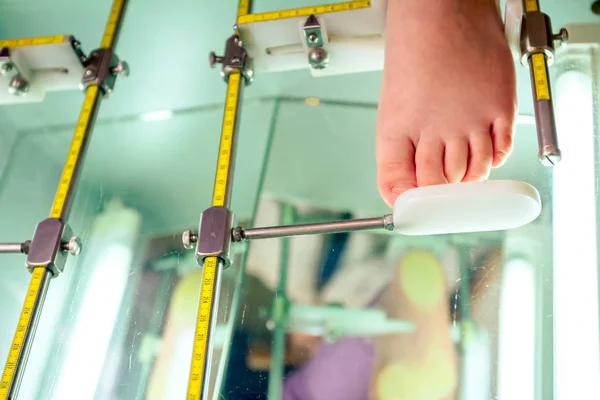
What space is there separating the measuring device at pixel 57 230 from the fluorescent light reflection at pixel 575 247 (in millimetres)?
800

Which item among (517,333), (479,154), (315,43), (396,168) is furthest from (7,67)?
(517,333)

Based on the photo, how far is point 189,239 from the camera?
1.08m

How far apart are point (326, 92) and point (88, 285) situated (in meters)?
0.62

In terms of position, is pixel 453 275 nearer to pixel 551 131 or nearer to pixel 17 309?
pixel 551 131

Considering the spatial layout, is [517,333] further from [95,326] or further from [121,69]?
[121,69]

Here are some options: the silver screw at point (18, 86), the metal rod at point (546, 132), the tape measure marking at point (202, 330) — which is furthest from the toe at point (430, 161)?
the silver screw at point (18, 86)

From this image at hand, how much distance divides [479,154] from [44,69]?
0.95 meters

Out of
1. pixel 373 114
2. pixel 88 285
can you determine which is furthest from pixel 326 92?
pixel 88 285

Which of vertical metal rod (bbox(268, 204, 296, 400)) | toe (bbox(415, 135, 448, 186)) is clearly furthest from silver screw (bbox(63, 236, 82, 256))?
toe (bbox(415, 135, 448, 186))

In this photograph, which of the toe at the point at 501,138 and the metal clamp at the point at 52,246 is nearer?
the toe at the point at 501,138

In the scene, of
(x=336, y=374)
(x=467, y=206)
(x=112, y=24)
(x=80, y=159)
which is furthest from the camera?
(x=112, y=24)

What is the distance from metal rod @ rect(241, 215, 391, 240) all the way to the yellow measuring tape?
0.07m

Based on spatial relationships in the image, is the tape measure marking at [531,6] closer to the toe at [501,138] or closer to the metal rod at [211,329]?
the toe at [501,138]

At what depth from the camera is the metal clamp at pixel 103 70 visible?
53.1 inches
